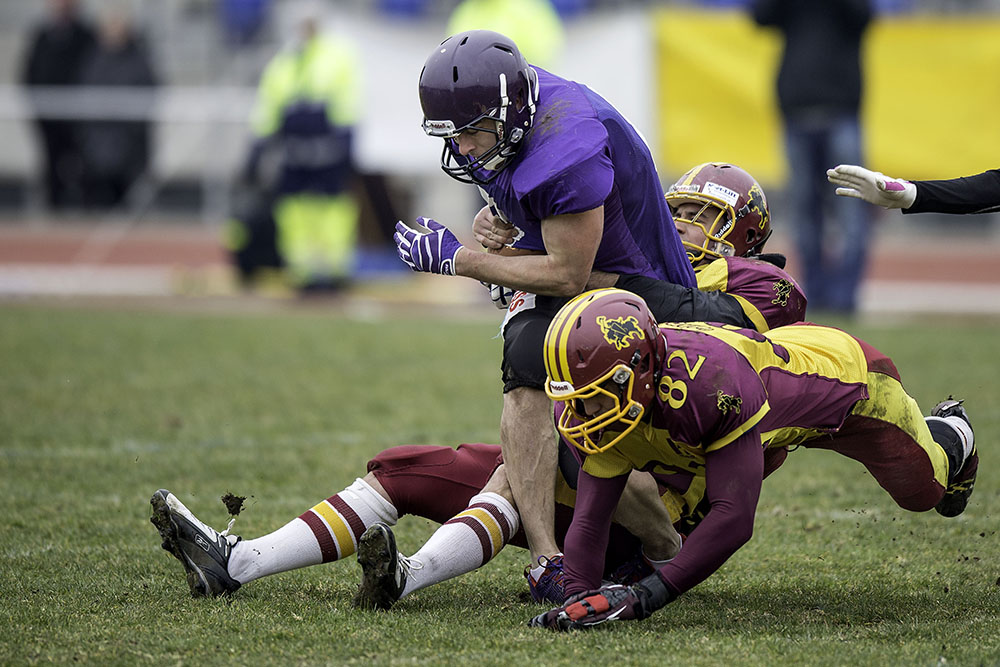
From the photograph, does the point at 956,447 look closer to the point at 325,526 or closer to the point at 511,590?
the point at 511,590

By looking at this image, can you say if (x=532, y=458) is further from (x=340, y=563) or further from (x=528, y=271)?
(x=340, y=563)

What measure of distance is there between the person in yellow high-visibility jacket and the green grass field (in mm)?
3027

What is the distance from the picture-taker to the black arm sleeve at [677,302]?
420cm

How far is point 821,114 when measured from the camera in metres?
10.5

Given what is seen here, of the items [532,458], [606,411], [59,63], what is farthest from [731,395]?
[59,63]

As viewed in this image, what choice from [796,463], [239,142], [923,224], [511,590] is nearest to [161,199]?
[239,142]

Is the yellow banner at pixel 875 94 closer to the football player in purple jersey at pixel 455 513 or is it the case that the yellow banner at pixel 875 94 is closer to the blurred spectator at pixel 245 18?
the blurred spectator at pixel 245 18

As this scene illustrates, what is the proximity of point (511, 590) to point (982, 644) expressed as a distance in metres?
1.44

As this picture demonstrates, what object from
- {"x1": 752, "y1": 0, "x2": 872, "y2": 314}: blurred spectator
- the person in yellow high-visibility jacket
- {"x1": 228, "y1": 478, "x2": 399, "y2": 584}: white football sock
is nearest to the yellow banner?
{"x1": 752, "y1": 0, "x2": 872, "y2": 314}: blurred spectator

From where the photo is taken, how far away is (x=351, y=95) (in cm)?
1234

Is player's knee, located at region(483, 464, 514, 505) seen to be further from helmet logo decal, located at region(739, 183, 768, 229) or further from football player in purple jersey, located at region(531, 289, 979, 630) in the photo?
helmet logo decal, located at region(739, 183, 768, 229)

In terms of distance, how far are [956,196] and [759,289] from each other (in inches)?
26.6

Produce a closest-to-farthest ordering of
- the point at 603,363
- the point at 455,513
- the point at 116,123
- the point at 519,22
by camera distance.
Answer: the point at 603,363 → the point at 455,513 → the point at 519,22 → the point at 116,123

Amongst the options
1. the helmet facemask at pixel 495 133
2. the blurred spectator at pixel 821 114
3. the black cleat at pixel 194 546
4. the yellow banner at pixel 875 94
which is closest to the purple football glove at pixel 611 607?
the black cleat at pixel 194 546
